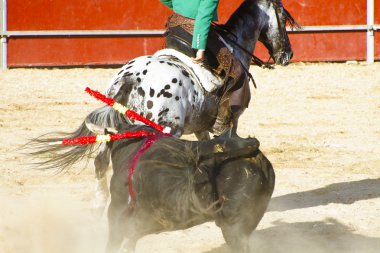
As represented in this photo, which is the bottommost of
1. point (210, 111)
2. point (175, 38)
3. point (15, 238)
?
point (15, 238)

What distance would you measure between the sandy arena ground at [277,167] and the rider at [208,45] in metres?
0.72

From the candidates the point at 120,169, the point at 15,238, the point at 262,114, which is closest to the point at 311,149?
the point at 262,114

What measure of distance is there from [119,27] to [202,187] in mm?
8578

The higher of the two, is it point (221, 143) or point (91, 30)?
point (221, 143)

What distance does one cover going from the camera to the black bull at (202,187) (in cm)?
357

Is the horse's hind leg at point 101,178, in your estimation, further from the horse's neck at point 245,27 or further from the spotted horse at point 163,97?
the horse's neck at point 245,27

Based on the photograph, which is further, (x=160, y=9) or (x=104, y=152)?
(x=160, y=9)

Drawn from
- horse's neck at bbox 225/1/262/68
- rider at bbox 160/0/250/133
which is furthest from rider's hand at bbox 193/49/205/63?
horse's neck at bbox 225/1/262/68

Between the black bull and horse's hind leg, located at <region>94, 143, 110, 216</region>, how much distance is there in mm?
1445

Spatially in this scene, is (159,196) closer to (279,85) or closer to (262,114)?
(262,114)

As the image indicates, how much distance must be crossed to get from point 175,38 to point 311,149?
2736mm

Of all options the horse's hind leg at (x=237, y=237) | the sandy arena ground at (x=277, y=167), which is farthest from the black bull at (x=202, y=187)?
the sandy arena ground at (x=277, y=167)

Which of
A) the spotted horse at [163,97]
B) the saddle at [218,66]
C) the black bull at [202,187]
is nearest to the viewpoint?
the black bull at [202,187]

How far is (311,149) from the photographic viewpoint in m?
7.91
